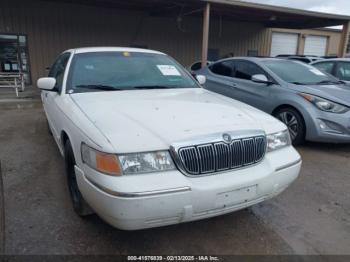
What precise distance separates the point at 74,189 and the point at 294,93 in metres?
3.81

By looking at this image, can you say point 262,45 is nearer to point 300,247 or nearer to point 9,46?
point 9,46

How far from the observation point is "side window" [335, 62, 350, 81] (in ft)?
22.4

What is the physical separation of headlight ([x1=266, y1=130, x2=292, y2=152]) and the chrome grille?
109 mm

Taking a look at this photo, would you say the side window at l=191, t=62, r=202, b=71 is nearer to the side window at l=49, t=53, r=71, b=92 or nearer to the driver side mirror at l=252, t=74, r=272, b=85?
the driver side mirror at l=252, t=74, r=272, b=85

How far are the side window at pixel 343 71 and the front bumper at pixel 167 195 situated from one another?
226 inches

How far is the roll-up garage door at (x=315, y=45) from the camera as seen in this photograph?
2047cm

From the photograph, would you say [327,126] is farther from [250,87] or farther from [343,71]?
[343,71]

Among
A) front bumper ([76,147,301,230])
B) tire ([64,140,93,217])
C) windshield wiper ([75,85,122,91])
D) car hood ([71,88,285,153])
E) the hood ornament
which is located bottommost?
tire ([64,140,93,217])

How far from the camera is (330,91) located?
491cm

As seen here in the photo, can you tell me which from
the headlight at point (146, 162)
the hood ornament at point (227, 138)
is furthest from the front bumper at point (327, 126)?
the headlight at point (146, 162)

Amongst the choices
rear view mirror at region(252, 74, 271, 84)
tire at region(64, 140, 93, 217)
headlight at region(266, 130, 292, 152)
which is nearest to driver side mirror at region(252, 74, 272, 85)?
rear view mirror at region(252, 74, 271, 84)

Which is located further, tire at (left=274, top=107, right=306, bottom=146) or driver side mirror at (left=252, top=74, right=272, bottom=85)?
driver side mirror at (left=252, top=74, right=272, bottom=85)

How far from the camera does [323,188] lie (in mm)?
3535

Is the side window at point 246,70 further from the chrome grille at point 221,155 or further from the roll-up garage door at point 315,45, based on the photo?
the roll-up garage door at point 315,45
